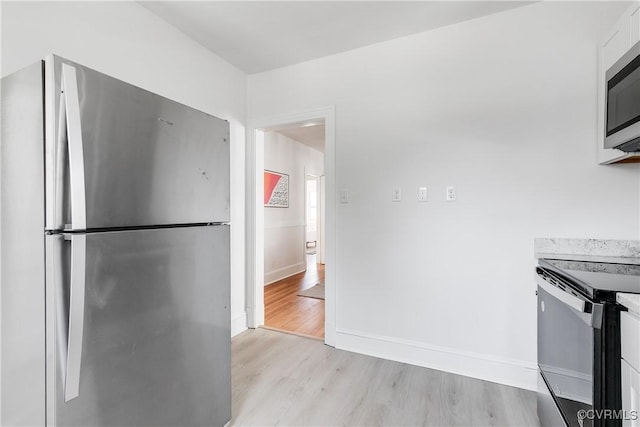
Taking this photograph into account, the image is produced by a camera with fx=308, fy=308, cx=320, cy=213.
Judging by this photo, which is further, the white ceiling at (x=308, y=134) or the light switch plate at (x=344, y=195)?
the white ceiling at (x=308, y=134)

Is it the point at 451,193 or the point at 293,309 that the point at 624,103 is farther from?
the point at 293,309

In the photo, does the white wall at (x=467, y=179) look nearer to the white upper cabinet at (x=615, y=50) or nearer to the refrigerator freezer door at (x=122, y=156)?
the white upper cabinet at (x=615, y=50)

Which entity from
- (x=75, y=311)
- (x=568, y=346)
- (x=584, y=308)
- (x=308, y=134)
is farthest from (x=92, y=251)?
(x=308, y=134)

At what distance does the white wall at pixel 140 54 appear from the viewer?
1567 mm

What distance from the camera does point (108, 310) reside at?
1045mm

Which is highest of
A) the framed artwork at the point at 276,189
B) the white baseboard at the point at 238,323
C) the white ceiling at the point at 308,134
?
the white ceiling at the point at 308,134

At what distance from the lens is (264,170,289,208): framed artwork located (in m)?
4.85

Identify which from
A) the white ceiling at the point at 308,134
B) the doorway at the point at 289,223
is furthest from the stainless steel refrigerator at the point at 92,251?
the white ceiling at the point at 308,134

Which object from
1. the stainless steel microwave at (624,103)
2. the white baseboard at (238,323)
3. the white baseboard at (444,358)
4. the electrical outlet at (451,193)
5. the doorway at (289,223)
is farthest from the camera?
the doorway at (289,223)

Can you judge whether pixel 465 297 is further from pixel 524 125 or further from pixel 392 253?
pixel 524 125

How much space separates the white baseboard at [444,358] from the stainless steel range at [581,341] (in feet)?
1.46

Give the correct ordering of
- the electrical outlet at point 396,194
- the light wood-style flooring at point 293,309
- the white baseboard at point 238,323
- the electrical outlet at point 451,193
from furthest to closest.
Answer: the light wood-style flooring at point 293,309 < the white baseboard at point 238,323 < the electrical outlet at point 396,194 < the electrical outlet at point 451,193

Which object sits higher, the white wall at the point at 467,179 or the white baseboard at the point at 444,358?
the white wall at the point at 467,179

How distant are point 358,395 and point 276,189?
366 cm
